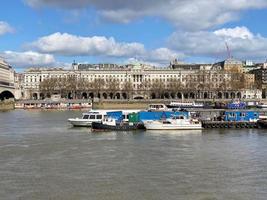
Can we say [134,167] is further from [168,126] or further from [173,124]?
[173,124]

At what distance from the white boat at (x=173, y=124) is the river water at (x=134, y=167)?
430 centimetres

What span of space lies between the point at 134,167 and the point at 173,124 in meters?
22.7

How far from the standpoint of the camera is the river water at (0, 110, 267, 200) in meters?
25.5

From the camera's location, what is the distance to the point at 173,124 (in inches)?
2121

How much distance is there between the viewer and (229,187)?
86.6 ft

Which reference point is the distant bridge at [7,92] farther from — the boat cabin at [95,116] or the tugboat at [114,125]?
the tugboat at [114,125]

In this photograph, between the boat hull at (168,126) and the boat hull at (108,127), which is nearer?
the boat hull at (168,126)

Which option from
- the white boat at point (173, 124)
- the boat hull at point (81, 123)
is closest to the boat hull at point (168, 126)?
the white boat at point (173, 124)

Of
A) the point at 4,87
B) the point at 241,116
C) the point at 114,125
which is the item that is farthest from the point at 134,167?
the point at 4,87

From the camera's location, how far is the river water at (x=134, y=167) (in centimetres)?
2552

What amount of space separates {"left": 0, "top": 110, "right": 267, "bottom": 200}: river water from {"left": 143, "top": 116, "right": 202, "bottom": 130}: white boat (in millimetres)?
4299

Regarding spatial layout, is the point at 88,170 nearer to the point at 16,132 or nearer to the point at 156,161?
the point at 156,161

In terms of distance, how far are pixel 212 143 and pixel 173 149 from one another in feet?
18.0

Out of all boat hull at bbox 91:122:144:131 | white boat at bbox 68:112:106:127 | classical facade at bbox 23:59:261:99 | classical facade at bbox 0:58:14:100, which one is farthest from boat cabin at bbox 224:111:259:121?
classical facade at bbox 0:58:14:100
